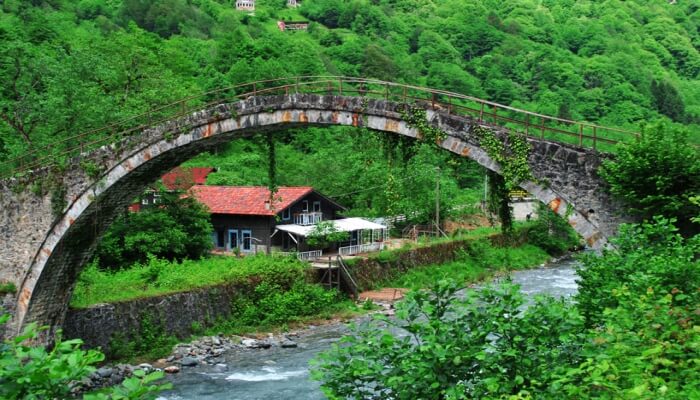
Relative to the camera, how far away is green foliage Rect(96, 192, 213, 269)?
2750 cm

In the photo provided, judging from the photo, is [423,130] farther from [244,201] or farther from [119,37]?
[119,37]

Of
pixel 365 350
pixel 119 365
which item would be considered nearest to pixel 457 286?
pixel 365 350

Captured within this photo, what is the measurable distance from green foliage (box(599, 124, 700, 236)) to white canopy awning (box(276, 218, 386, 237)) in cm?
2259

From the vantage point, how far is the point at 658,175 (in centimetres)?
1179

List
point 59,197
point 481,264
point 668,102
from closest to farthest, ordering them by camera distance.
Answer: point 59,197 < point 481,264 < point 668,102

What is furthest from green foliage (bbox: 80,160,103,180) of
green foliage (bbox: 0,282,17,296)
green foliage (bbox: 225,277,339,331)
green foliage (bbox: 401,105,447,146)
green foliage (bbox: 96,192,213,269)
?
green foliage (bbox: 401,105,447,146)

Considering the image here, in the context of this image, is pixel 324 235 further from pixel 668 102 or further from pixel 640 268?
pixel 668 102

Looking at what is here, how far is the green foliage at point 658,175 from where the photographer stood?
11672mm

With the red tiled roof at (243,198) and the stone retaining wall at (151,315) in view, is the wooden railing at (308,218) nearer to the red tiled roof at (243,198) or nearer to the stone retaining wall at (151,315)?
the red tiled roof at (243,198)

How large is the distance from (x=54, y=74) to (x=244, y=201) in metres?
12.3

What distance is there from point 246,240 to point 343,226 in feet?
15.6

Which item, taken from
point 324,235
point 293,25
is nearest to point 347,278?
point 324,235

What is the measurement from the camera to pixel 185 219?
2981 centimetres

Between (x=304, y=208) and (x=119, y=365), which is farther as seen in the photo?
(x=304, y=208)
